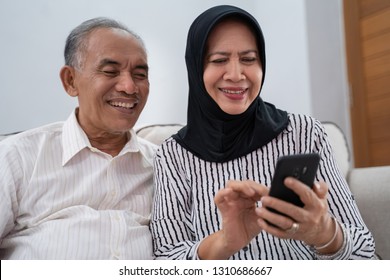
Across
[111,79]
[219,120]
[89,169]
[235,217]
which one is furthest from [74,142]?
[235,217]

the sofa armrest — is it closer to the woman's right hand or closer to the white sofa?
the white sofa

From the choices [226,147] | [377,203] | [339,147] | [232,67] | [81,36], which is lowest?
[377,203]

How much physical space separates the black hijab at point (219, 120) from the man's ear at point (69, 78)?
0.99 ft

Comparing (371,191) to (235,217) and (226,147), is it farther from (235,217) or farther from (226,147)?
(235,217)

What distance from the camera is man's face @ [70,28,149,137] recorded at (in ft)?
3.36

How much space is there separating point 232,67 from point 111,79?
0.98ft

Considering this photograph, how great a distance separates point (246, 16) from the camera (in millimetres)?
934

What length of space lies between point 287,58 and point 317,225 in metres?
1.40

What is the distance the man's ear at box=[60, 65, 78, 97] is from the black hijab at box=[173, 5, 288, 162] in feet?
0.99

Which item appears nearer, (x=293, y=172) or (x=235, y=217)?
(x=293, y=172)

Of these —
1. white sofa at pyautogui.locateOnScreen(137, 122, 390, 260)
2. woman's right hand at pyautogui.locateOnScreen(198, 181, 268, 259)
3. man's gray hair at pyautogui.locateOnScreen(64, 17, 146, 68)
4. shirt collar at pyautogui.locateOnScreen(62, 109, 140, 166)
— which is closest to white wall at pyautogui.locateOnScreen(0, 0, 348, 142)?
white sofa at pyautogui.locateOnScreen(137, 122, 390, 260)

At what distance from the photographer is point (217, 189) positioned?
930 millimetres

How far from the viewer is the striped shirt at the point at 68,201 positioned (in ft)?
2.95

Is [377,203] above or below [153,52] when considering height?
below
